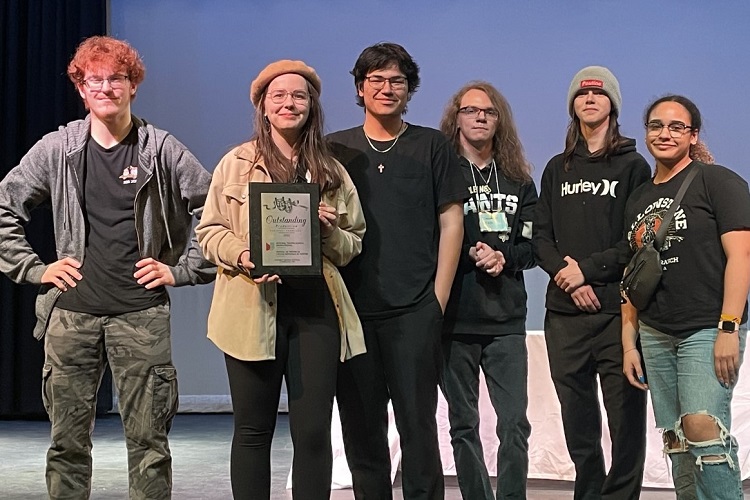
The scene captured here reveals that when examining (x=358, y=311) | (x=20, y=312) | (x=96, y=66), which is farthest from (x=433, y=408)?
(x=20, y=312)

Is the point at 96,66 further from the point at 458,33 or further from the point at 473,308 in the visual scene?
the point at 458,33

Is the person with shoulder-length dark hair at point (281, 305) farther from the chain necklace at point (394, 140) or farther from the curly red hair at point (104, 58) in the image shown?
the curly red hair at point (104, 58)

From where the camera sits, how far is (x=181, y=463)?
15.4 ft

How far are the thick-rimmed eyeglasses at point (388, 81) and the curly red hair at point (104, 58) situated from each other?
0.68 meters

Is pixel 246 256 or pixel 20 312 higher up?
pixel 246 256

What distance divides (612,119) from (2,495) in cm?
285

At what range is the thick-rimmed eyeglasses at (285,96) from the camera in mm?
2479

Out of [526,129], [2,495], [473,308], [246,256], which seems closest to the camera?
[246,256]

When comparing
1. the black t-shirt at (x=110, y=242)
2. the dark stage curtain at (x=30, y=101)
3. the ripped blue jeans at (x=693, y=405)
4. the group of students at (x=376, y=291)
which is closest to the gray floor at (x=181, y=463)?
the dark stage curtain at (x=30, y=101)

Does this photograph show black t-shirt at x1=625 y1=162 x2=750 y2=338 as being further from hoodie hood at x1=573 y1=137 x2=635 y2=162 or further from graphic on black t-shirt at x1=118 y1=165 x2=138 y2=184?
graphic on black t-shirt at x1=118 y1=165 x2=138 y2=184

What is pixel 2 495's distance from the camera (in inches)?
154

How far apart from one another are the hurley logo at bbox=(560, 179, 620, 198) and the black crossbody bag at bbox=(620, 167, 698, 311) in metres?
0.28

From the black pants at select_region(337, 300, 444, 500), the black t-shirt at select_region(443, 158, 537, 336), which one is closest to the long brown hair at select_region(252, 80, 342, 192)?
the black pants at select_region(337, 300, 444, 500)

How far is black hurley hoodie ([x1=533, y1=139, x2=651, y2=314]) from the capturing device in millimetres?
2904
